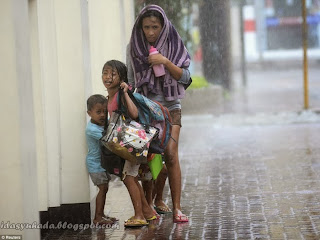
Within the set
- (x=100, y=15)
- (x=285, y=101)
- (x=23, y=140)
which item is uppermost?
(x=100, y=15)

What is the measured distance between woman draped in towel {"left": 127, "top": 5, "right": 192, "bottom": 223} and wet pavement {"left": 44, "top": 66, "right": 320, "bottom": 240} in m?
0.54

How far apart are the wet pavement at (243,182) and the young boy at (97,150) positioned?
25cm

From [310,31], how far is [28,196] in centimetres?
3475

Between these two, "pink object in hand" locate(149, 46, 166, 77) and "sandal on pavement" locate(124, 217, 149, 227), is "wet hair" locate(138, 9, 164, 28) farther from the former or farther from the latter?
"sandal on pavement" locate(124, 217, 149, 227)

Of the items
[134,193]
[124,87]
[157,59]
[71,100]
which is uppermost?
[157,59]

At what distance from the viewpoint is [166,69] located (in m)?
7.83

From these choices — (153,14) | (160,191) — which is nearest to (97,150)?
(160,191)

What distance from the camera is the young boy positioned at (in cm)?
775

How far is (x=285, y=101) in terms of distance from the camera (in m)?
20.9

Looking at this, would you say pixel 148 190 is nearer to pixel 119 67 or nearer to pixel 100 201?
pixel 100 201

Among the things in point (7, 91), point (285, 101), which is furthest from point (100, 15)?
point (285, 101)

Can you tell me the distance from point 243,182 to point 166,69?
2.49 metres

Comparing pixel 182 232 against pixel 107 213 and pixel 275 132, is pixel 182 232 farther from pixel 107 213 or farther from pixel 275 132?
pixel 275 132

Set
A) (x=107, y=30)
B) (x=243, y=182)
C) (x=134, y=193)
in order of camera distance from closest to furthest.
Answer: (x=134, y=193)
(x=243, y=182)
(x=107, y=30)
